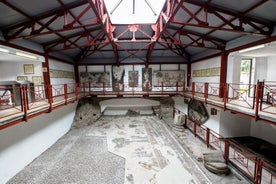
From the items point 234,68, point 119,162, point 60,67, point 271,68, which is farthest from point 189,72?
point 60,67

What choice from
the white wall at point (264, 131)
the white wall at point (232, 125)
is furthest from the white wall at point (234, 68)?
the white wall at point (264, 131)

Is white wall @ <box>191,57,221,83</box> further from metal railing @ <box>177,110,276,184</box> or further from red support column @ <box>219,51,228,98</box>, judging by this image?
metal railing @ <box>177,110,276,184</box>

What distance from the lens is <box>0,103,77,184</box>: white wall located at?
4.52 meters

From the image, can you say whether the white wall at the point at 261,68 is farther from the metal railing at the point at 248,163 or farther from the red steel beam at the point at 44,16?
the red steel beam at the point at 44,16

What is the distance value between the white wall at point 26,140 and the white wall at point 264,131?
11.2 metres

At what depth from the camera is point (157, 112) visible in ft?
38.5

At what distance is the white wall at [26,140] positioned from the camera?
4523mm

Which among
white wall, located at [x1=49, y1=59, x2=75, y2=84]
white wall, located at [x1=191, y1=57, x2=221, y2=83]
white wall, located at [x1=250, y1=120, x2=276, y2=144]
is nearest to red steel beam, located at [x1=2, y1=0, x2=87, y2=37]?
white wall, located at [x1=49, y1=59, x2=75, y2=84]

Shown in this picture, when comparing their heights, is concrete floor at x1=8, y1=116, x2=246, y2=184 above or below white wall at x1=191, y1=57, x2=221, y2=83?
below

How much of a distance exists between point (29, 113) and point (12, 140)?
1419 mm

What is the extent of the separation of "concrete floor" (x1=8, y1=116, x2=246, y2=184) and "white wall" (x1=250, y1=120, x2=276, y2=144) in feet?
12.3

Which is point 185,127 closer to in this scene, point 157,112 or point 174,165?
point 157,112

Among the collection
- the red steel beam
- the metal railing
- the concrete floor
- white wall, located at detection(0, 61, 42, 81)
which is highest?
the red steel beam

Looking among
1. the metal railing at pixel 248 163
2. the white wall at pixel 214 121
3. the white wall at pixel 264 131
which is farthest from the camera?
the white wall at pixel 214 121
